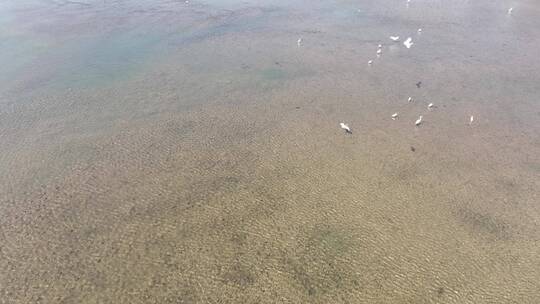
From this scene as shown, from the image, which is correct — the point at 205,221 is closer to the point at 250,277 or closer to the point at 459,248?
the point at 250,277

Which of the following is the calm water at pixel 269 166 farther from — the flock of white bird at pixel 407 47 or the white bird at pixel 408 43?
the white bird at pixel 408 43

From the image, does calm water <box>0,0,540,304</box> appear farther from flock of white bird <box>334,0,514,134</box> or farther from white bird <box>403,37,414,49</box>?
white bird <box>403,37,414,49</box>

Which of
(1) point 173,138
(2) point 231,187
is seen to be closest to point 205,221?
(2) point 231,187

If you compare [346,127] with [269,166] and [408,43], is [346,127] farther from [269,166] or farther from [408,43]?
[408,43]

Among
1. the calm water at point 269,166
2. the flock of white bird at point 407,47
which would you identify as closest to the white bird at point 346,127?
the flock of white bird at point 407,47

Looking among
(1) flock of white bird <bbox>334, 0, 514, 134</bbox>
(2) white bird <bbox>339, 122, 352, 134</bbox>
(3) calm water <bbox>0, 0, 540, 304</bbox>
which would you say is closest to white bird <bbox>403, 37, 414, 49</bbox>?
(1) flock of white bird <bbox>334, 0, 514, 134</bbox>

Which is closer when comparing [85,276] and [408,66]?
[85,276]

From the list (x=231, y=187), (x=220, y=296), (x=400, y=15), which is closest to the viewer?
Result: (x=220, y=296)

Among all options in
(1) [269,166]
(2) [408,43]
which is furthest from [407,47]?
(1) [269,166]

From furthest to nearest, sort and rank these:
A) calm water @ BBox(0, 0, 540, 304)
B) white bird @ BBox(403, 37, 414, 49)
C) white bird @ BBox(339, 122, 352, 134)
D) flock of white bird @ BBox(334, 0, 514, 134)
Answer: white bird @ BBox(403, 37, 414, 49)
flock of white bird @ BBox(334, 0, 514, 134)
white bird @ BBox(339, 122, 352, 134)
calm water @ BBox(0, 0, 540, 304)

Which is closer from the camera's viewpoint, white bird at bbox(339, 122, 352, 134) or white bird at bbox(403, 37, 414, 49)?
white bird at bbox(339, 122, 352, 134)
